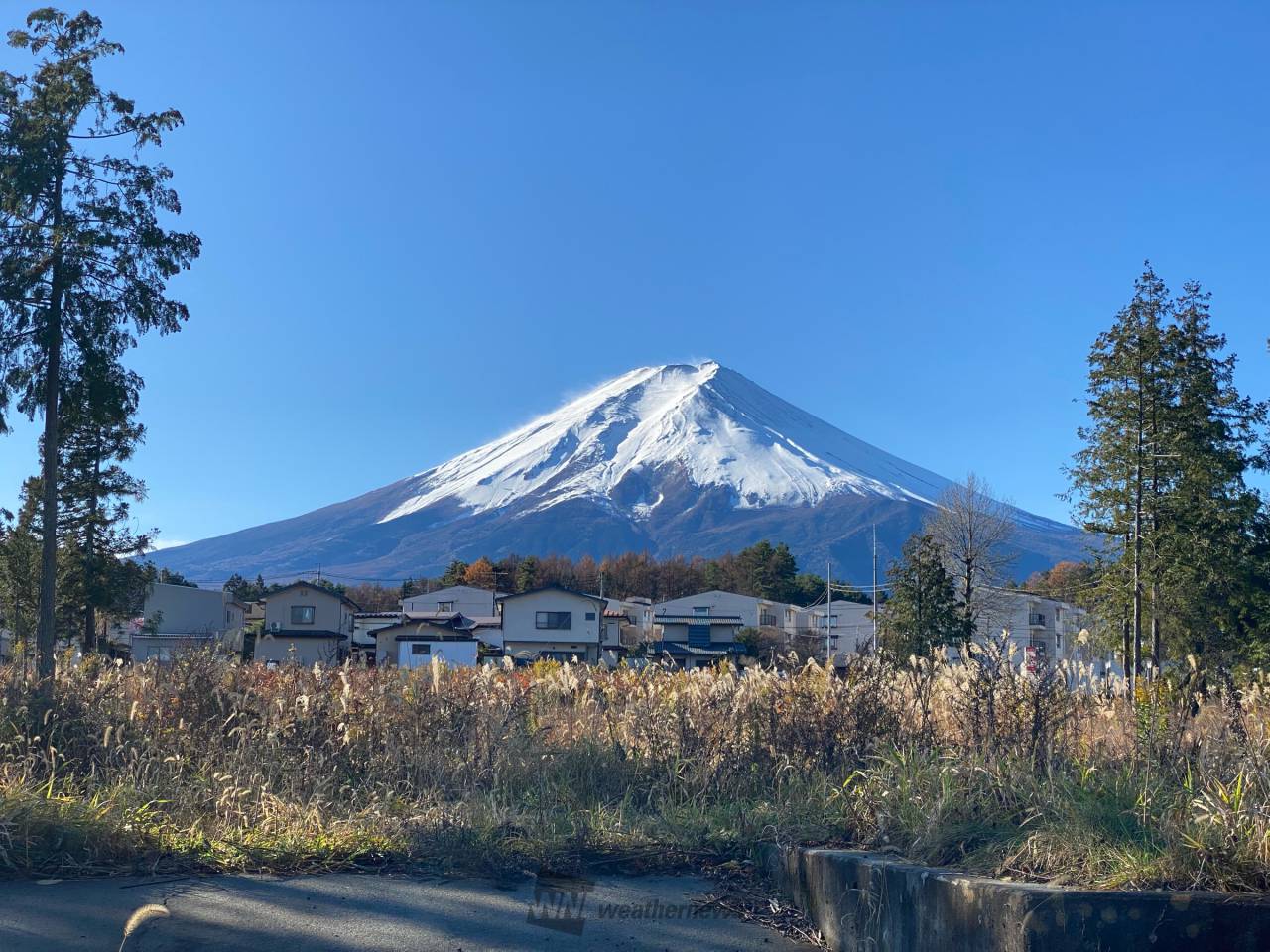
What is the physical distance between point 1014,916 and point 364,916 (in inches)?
125

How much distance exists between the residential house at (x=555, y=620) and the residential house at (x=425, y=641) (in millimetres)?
2686

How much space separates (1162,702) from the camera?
10000mm

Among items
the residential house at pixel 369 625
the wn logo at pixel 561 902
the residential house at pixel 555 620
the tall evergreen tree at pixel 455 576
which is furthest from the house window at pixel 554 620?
the wn logo at pixel 561 902

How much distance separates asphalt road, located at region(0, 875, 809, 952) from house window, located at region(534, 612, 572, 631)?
55611 millimetres

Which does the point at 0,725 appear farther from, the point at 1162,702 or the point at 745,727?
the point at 1162,702

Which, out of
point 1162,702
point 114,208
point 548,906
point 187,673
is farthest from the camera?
point 114,208

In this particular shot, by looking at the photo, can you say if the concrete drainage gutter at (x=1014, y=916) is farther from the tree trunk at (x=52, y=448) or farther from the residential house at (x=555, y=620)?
the residential house at (x=555, y=620)

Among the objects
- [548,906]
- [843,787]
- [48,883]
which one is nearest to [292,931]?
[548,906]

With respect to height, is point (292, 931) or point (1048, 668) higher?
point (1048, 668)

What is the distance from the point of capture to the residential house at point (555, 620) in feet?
201

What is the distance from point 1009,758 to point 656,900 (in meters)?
2.12

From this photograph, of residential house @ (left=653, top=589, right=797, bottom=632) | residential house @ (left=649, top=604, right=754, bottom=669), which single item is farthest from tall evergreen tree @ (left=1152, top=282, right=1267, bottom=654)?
residential house @ (left=653, top=589, right=797, bottom=632)

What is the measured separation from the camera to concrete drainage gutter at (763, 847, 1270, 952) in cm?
412

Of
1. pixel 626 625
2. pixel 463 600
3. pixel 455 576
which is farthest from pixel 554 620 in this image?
pixel 455 576
